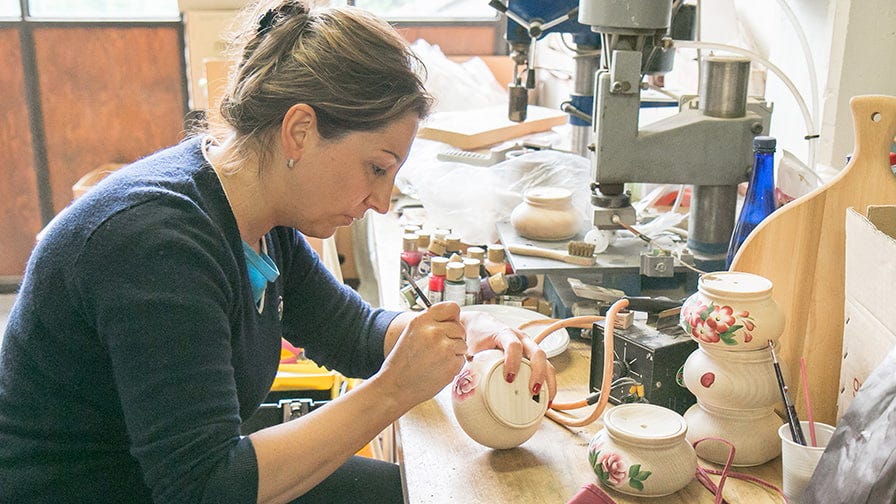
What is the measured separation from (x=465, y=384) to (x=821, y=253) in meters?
0.47

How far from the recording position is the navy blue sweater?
1.02 metres

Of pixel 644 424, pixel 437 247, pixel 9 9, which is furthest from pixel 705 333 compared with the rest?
pixel 9 9

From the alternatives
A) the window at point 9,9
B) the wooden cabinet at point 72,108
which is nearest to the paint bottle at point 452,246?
the wooden cabinet at point 72,108

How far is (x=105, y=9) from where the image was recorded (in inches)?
154

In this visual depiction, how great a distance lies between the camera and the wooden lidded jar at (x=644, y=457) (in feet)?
3.36

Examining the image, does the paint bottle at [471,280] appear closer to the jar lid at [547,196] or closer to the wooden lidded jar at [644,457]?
the jar lid at [547,196]

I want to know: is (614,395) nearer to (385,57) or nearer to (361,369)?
(361,369)

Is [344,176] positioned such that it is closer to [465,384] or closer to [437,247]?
[465,384]

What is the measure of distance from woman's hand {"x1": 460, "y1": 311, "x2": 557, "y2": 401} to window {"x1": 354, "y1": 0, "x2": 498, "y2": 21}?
2.94m

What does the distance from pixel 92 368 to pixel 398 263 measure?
0.89 meters

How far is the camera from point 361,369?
1.47 metres

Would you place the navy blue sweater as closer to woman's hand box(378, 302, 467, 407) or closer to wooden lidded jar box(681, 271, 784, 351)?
woman's hand box(378, 302, 467, 407)

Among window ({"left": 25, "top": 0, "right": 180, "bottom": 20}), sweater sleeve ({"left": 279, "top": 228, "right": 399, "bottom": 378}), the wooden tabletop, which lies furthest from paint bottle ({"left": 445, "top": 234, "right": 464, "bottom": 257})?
window ({"left": 25, "top": 0, "right": 180, "bottom": 20})

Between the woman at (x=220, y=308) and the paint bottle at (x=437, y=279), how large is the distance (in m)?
0.30
